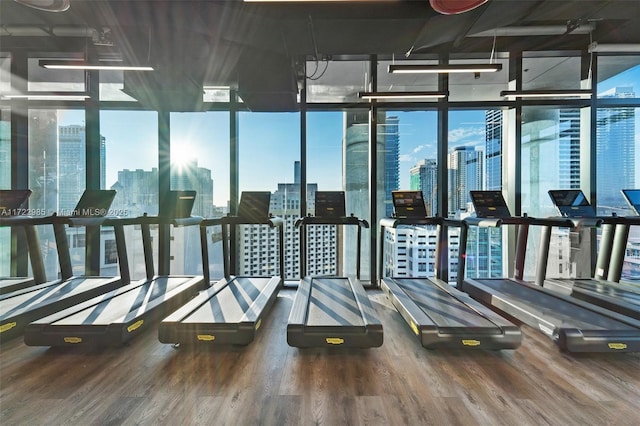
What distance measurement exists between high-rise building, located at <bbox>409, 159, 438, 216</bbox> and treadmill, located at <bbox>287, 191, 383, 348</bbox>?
1777 mm

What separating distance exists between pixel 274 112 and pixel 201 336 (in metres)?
4.20

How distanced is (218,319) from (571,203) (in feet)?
18.0

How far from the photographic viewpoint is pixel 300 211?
18.1ft

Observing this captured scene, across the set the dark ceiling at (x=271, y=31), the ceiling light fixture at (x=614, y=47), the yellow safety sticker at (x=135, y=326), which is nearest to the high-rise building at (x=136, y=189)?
the dark ceiling at (x=271, y=31)

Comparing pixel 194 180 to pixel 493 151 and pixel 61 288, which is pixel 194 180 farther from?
pixel 493 151

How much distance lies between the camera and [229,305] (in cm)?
346

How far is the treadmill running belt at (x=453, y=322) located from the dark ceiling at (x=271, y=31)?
3.69m

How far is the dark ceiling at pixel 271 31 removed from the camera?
3.71 m

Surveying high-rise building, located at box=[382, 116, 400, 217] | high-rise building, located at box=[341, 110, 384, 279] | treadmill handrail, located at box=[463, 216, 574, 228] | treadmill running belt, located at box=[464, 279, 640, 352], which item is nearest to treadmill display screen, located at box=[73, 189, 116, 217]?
high-rise building, located at box=[341, 110, 384, 279]

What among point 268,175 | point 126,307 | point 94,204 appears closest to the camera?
point 126,307

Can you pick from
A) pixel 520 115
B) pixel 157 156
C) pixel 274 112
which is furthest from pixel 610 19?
pixel 157 156

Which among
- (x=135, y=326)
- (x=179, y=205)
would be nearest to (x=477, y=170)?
(x=179, y=205)

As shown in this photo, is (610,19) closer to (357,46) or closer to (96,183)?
(357,46)

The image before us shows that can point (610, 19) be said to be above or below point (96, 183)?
above
